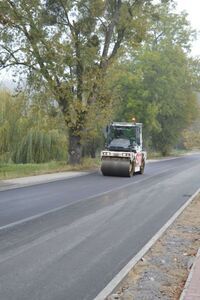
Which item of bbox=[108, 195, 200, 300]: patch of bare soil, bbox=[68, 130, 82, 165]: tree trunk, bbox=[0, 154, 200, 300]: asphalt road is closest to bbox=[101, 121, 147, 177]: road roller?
bbox=[68, 130, 82, 165]: tree trunk

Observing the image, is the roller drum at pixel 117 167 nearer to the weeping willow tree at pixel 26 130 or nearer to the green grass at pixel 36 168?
the green grass at pixel 36 168

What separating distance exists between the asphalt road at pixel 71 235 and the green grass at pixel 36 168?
6.05 meters

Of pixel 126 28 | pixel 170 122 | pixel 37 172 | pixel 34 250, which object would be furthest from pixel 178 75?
pixel 34 250

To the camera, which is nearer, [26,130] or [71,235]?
[71,235]

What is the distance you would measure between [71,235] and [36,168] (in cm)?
1943

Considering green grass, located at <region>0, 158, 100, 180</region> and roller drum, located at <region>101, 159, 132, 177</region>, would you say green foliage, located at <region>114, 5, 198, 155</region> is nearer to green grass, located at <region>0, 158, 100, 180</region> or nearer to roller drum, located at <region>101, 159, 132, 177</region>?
green grass, located at <region>0, 158, 100, 180</region>

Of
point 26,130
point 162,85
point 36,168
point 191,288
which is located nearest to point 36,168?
point 36,168

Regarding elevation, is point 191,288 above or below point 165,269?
above

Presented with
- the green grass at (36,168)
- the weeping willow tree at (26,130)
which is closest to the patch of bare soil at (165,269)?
the green grass at (36,168)

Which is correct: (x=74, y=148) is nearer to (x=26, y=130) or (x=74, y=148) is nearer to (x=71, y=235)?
(x=26, y=130)

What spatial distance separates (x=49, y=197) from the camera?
56.5 feet

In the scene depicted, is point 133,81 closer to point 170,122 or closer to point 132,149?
point 170,122

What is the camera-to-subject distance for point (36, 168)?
2967 cm

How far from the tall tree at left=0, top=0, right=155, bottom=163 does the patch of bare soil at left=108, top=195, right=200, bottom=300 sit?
64.6ft
